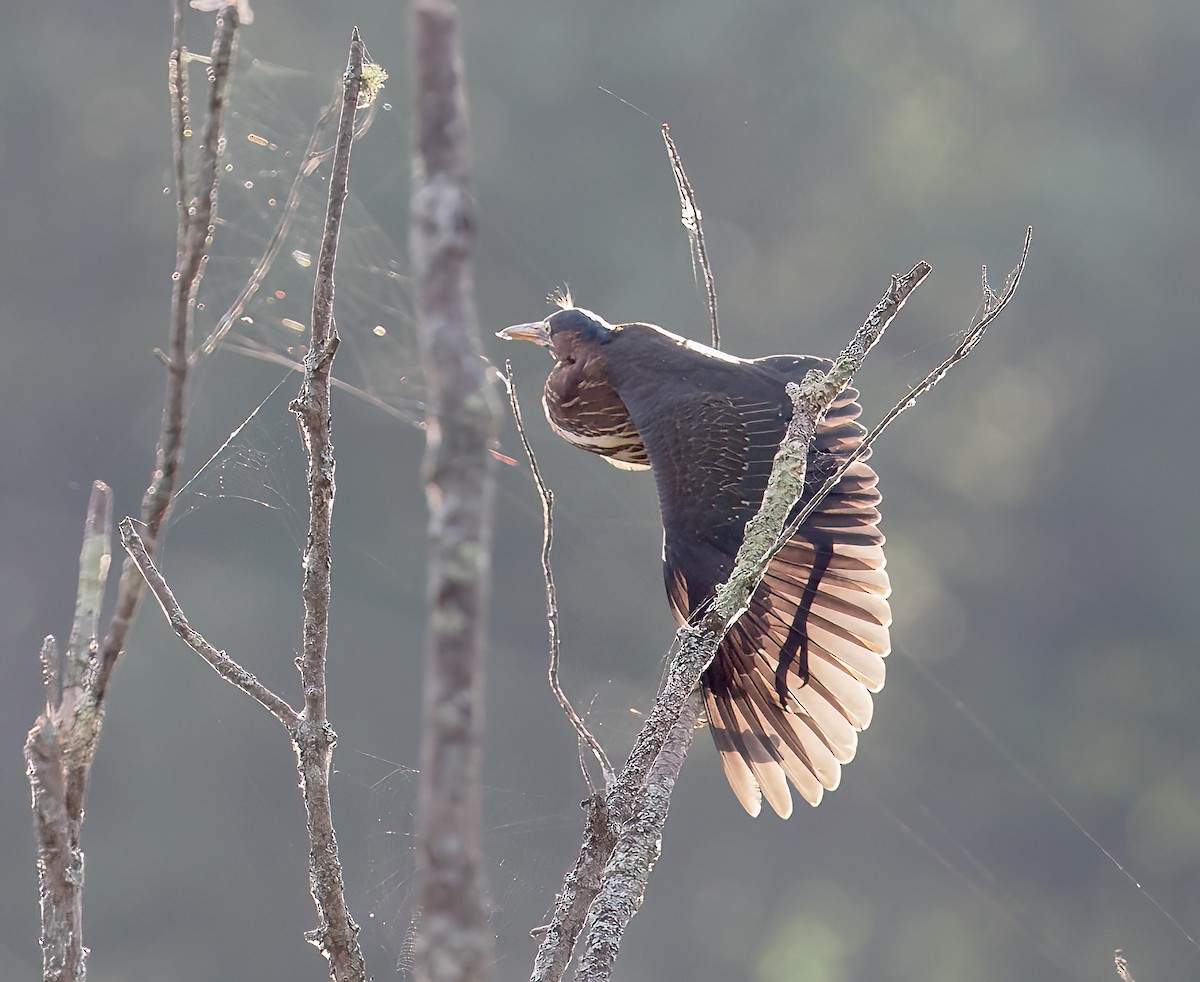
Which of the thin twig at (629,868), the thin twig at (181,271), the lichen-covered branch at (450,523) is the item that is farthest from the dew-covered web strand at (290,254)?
the lichen-covered branch at (450,523)

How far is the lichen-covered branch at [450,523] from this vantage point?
1.55ft

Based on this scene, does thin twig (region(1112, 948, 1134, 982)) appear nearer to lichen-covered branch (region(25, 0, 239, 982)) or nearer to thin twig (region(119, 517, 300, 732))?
thin twig (region(119, 517, 300, 732))

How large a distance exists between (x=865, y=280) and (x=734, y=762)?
950 centimetres

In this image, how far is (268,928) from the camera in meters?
8.02

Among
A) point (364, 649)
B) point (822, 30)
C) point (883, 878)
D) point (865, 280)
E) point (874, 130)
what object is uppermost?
point (822, 30)

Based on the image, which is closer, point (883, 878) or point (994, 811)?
point (883, 878)

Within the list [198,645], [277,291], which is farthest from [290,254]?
[198,645]

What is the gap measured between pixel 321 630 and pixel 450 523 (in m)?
0.54

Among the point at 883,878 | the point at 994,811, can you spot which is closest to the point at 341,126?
the point at 883,878

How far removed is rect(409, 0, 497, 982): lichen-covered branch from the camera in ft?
1.55

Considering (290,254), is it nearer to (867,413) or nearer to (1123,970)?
(1123,970)

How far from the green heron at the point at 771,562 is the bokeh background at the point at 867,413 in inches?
203

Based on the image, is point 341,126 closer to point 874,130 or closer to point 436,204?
point 436,204

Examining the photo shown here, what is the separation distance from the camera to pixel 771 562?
7.29 feet
